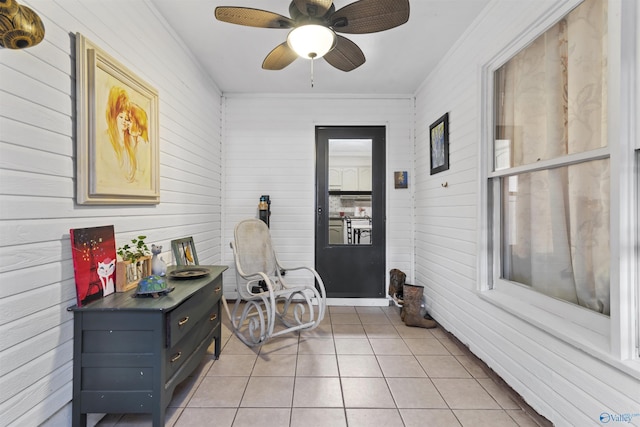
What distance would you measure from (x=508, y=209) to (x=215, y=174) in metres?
3.09

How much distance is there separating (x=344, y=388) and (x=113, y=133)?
7.17 ft

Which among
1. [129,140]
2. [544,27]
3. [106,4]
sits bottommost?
[129,140]

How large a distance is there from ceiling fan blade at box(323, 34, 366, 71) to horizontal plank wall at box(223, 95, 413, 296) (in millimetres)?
1536

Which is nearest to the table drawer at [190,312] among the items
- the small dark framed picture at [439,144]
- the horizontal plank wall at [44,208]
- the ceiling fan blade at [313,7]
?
the horizontal plank wall at [44,208]

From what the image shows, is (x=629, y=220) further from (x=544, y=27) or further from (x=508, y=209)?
(x=544, y=27)

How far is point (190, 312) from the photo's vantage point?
1771 mm

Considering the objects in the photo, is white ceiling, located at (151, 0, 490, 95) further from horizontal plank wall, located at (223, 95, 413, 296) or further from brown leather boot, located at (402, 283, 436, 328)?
brown leather boot, located at (402, 283, 436, 328)

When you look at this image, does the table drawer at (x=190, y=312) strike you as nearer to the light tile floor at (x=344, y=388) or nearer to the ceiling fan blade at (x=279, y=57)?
the light tile floor at (x=344, y=388)

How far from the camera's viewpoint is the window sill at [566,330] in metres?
1.23

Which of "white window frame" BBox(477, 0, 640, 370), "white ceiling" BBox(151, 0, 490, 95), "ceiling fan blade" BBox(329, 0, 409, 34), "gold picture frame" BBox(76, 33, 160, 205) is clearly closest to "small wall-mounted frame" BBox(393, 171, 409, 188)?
"white ceiling" BBox(151, 0, 490, 95)

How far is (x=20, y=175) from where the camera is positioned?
1.21m

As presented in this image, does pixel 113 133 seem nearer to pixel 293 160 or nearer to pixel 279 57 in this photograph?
pixel 279 57

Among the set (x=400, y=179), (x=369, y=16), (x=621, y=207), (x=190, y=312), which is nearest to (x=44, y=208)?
(x=190, y=312)

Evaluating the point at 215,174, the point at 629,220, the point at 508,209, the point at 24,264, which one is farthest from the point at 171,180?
the point at 629,220
